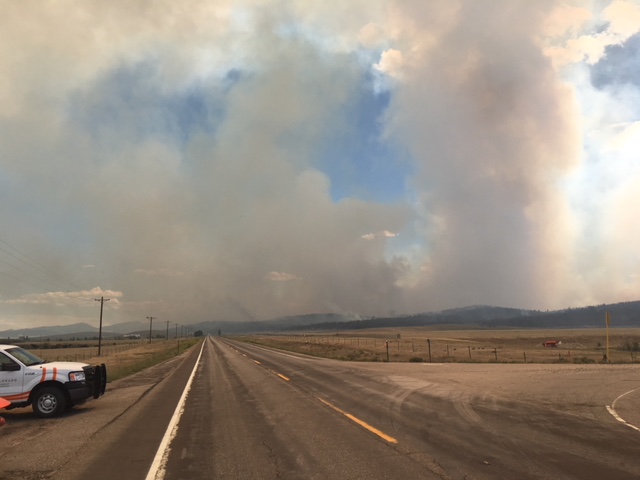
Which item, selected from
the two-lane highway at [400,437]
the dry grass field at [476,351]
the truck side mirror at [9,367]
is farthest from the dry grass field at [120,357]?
the dry grass field at [476,351]

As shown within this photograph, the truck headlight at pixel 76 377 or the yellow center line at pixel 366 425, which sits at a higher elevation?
the truck headlight at pixel 76 377

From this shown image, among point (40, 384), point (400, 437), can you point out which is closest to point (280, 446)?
point (400, 437)

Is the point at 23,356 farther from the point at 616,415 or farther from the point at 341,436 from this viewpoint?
the point at 616,415

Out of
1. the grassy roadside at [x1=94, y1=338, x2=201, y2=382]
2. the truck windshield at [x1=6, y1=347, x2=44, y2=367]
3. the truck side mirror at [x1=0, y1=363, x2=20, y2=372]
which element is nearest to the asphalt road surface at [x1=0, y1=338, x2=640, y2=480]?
the truck side mirror at [x1=0, y1=363, x2=20, y2=372]

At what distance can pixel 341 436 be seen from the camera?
9008mm

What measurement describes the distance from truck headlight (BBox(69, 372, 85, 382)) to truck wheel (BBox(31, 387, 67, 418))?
42cm

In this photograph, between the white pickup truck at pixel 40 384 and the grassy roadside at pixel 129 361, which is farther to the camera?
the grassy roadside at pixel 129 361

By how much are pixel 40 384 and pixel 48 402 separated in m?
0.54

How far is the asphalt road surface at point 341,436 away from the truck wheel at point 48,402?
1.33 ft

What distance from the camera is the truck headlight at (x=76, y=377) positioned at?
12375 millimetres

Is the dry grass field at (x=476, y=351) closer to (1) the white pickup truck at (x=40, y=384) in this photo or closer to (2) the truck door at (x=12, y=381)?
(1) the white pickup truck at (x=40, y=384)

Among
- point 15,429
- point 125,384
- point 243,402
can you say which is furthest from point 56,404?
point 125,384

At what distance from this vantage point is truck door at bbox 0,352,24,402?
1169cm

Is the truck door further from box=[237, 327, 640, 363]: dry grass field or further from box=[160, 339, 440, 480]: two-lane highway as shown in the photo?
box=[237, 327, 640, 363]: dry grass field
